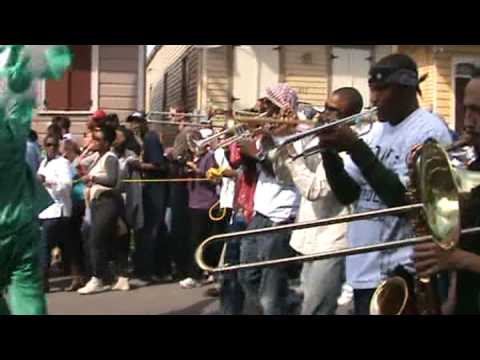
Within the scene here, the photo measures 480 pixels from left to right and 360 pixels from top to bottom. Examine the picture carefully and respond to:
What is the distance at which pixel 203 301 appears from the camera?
6207mm

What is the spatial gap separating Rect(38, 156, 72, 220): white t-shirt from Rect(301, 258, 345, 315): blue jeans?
3.18 meters

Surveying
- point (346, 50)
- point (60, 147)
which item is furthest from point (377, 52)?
point (60, 147)

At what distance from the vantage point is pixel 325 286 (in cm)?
384

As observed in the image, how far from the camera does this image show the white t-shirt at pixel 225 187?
238 inches

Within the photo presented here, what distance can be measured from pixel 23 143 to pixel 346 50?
318 inches

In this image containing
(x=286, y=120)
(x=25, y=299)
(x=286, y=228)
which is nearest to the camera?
(x=286, y=228)

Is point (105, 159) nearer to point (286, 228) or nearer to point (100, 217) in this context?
point (100, 217)

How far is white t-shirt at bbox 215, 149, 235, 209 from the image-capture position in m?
6.03

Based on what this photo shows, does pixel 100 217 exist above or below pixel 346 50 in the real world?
below

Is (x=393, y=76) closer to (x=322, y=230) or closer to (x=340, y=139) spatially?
Answer: (x=340, y=139)

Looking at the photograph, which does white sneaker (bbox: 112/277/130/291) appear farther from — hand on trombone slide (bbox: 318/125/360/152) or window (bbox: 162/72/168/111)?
window (bbox: 162/72/168/111)

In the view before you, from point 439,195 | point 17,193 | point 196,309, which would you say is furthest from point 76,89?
point 439,195

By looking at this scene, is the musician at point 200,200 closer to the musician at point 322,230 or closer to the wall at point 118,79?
the musician at point 322,230
